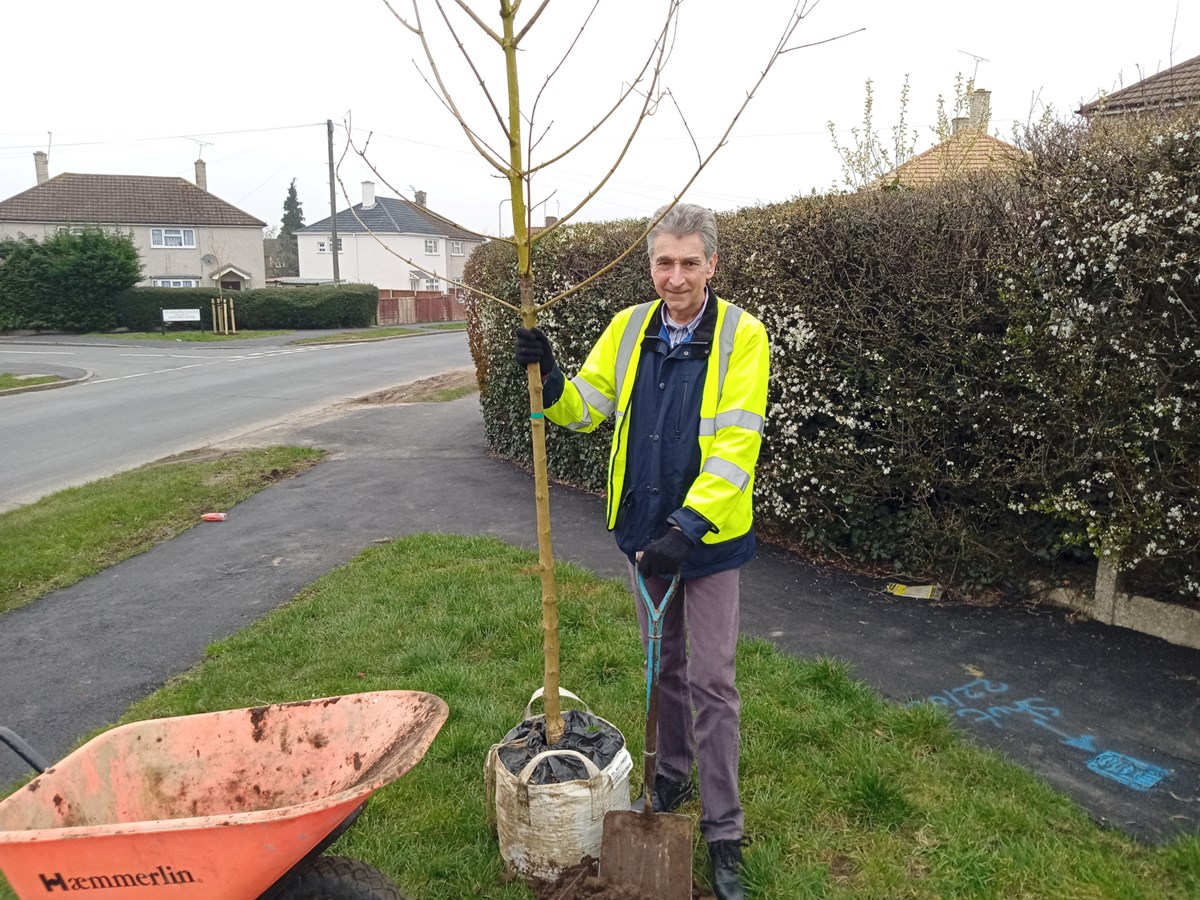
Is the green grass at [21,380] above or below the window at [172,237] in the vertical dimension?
below

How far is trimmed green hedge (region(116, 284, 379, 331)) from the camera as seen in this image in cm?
3509

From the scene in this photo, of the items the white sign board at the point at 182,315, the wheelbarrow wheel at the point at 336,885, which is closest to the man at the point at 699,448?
the wheelbarrow wheel at the point at 336,885

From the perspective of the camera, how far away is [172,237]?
153 feet

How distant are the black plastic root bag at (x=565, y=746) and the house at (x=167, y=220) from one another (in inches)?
1859

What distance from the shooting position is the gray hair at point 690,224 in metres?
2.89

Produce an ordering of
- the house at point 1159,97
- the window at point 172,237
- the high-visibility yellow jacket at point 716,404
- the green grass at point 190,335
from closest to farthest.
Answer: the high-visibility yellow jacket at point 716,404, the house at point 1159,97, the green grass at point 190,335, the window at point 172,237

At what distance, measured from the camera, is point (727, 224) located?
6.34 m

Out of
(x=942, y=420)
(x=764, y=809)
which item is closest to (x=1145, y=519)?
(x=942, y=420)

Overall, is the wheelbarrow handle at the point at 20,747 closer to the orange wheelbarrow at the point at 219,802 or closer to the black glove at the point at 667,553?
the orange wheelbarrow at the point at 219,802

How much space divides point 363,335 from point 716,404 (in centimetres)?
3139

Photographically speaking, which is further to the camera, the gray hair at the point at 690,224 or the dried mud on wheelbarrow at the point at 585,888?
the gray hair at the point at 690,224

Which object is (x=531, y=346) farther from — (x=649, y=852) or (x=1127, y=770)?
(x=1127, y=770)

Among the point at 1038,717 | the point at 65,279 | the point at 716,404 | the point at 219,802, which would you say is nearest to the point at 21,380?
the point at 65,279

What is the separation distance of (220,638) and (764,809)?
138 inches
